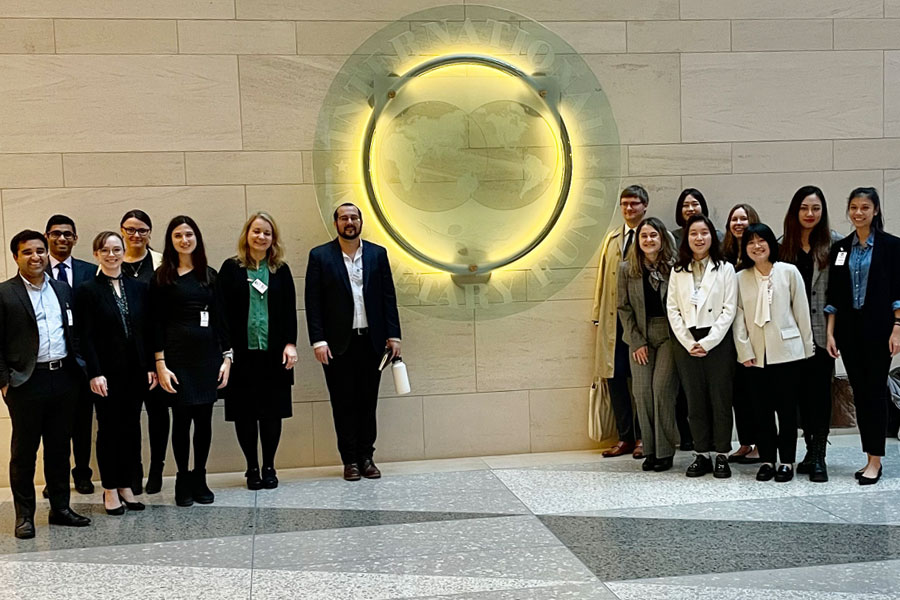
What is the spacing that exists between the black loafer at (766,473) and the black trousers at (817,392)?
12.5 inches

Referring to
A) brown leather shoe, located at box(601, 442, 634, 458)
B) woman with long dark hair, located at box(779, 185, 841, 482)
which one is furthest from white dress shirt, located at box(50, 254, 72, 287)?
woman with long dark hair, located at box(779, 185, 841, 482)

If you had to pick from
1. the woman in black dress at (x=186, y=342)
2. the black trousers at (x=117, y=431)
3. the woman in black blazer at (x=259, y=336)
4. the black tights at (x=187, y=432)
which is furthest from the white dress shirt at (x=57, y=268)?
the black tights at (x=187, y=432)

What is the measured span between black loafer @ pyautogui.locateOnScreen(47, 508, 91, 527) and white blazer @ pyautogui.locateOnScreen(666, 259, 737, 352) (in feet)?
11.2

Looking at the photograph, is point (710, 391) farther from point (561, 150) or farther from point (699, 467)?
point (561, 150)

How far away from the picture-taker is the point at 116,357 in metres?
5.02

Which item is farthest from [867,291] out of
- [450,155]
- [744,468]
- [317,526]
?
[317,526]

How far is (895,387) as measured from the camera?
6.32m

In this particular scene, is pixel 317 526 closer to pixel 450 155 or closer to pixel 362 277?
pixel 362 277

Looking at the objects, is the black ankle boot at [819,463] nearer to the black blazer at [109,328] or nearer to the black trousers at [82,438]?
the black blazer at [109,328]

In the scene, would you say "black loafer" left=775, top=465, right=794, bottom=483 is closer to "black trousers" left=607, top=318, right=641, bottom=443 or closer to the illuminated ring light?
"black trousers" left=607, top=318, right=641, bottom=443

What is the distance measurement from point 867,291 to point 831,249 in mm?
360

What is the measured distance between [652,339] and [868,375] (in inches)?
47.8

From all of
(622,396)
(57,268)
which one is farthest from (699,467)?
(57,268)

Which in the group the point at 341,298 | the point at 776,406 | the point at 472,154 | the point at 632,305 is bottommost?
the point at 776,406
